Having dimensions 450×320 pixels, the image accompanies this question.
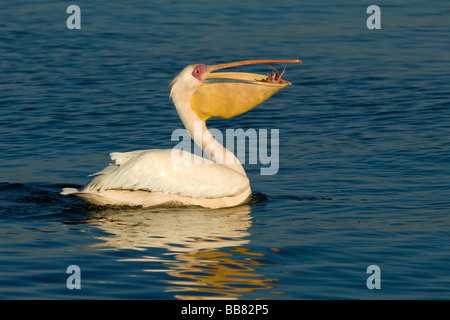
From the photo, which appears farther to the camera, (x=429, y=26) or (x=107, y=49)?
(x=429, y=26)

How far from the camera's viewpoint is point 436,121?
36.2 feet

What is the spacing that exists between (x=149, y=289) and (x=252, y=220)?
2.01 m

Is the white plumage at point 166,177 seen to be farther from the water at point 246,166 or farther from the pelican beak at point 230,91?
the pelican beak at point 230,91

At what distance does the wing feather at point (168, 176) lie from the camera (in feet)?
25.7

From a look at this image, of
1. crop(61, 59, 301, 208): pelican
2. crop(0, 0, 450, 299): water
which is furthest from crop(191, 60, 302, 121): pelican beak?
crop(0, 0, 450, 299): water

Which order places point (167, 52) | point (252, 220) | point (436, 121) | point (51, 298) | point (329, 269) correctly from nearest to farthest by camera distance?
1. point (51, 298)
2. point (329, 269)
3. point (252, 220)
4. point (436, 121)
5. point (167, 52)

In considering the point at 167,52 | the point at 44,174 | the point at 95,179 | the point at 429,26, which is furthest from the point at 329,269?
the point at 429,26

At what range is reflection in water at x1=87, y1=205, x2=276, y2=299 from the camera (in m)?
6.20

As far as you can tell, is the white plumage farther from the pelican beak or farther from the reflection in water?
the pelican beak

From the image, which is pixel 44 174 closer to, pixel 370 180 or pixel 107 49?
pixel 370 180

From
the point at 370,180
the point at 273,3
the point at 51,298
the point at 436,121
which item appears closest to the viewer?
the point at 51,298

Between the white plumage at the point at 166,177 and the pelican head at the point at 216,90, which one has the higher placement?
the pelican head at the point at 216,90

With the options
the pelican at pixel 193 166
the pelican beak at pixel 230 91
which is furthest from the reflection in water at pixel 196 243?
the pelican beak at pixel 230 91

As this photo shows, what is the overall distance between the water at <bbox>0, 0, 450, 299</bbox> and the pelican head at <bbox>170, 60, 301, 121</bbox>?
101 cm
